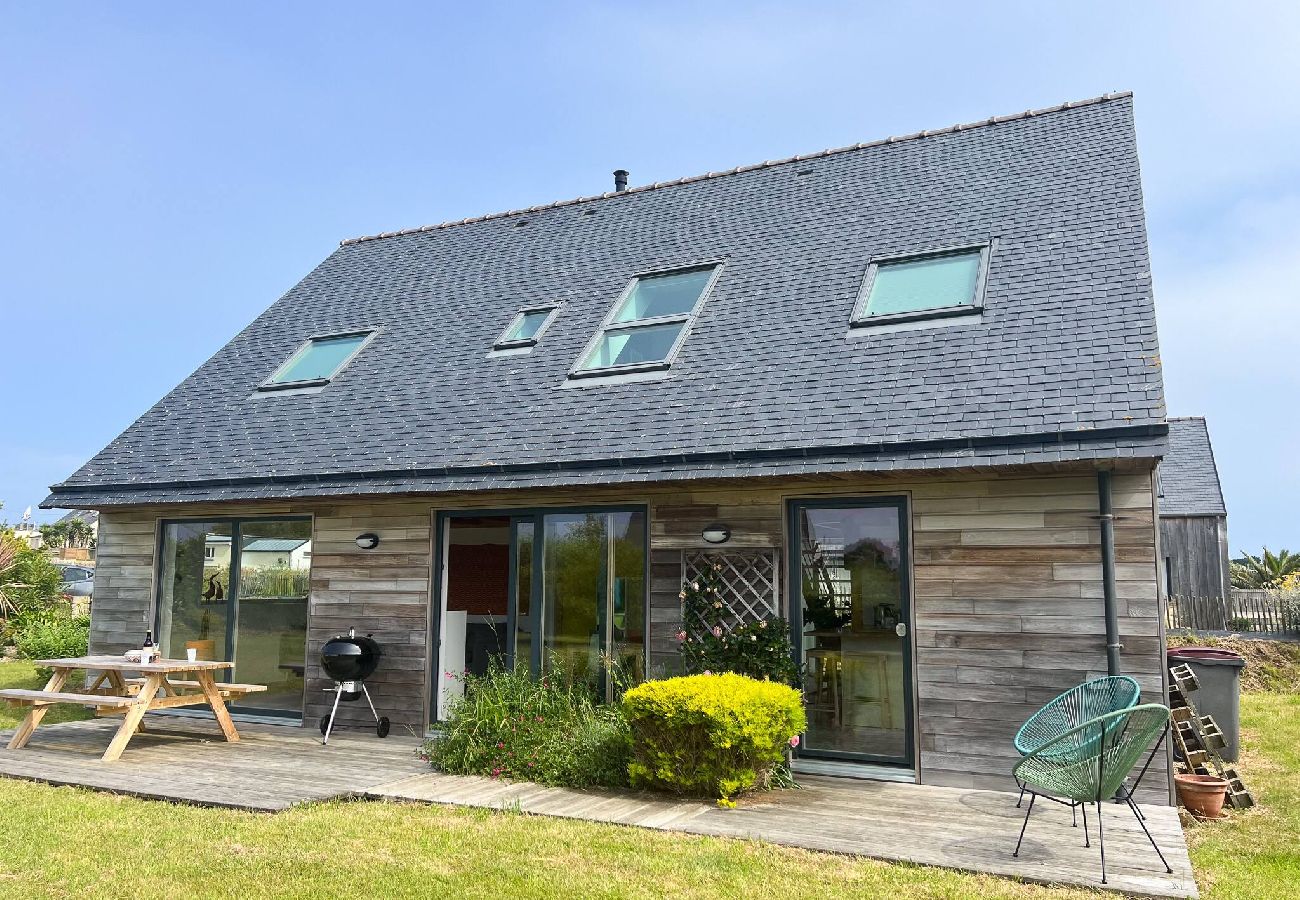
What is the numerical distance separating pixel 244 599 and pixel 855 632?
6432mm

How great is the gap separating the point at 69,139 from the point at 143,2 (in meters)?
4.56

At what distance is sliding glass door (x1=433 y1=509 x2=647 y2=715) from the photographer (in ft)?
26.4

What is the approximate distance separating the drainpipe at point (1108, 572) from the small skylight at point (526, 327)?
586 centimetres

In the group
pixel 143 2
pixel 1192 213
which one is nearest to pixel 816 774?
pixel 143 2

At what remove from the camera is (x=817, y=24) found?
9.84 meters

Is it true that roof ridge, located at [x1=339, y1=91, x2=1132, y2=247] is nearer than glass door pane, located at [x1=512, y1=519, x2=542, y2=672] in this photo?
No

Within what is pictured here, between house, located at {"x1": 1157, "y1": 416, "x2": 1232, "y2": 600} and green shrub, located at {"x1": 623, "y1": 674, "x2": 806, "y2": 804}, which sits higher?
house, located at {"x1": 1157, "y1": 416, "x2": 1232, "y2": 600}

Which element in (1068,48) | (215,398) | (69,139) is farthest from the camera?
(69,139)

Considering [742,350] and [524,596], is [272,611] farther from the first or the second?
[742,350]

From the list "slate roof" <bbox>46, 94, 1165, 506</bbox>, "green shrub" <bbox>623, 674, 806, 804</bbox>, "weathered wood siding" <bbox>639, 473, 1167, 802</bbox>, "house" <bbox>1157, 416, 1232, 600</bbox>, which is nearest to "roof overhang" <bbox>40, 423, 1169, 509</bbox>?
"slate roof" <bbox>46, 94, 1165, 506</bbox>

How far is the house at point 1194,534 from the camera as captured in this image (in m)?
21.6

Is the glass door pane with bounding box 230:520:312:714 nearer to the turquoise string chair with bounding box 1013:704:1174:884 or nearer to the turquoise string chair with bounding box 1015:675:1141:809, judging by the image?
the turquoise string chair with bounding box 1015:675:1141:809

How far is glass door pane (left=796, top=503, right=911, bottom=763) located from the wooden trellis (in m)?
0.25

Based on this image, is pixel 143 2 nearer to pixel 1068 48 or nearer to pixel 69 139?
pixel 69 139
